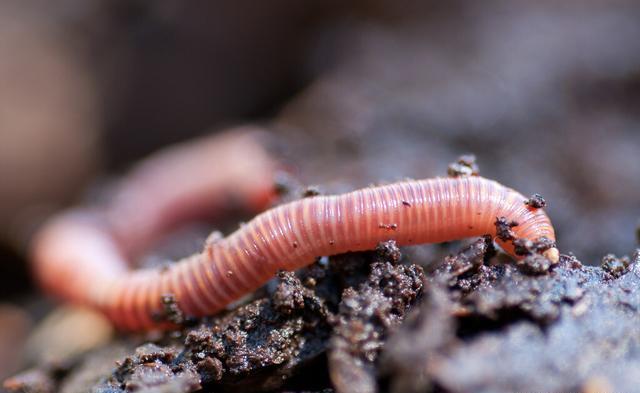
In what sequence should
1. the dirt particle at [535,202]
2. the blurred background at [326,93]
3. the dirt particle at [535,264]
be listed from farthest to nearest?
1. the blurred background at [326,93]
2. the dirt particle at [535,202]
3. the dirt particle at [535,264]

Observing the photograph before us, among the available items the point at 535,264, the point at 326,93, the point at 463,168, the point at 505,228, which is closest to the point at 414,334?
the point at 535,264

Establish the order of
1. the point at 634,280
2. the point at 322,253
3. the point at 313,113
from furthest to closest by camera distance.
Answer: the point at 313,113 → the point at 322,253 → the point at 634,280

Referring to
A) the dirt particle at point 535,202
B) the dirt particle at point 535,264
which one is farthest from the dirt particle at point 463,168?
the dirt particle at point 535,264

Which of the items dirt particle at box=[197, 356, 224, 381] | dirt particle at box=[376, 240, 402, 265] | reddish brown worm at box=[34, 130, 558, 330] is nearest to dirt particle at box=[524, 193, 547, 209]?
reddish brown worm at box=[34, 130, 558, 330]

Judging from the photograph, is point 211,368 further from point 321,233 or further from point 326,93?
point 326,93

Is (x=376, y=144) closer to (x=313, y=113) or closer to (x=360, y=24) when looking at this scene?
(x=313, y=113)

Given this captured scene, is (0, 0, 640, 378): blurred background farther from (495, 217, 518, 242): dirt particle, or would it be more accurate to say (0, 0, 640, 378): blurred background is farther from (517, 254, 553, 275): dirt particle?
(517, 254, 553, 275): dirt particle

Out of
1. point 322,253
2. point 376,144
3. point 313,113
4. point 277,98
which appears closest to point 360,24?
point 277,98

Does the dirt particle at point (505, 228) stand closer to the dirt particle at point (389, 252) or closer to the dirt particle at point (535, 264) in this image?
the dirt particle at point (535, 264)
